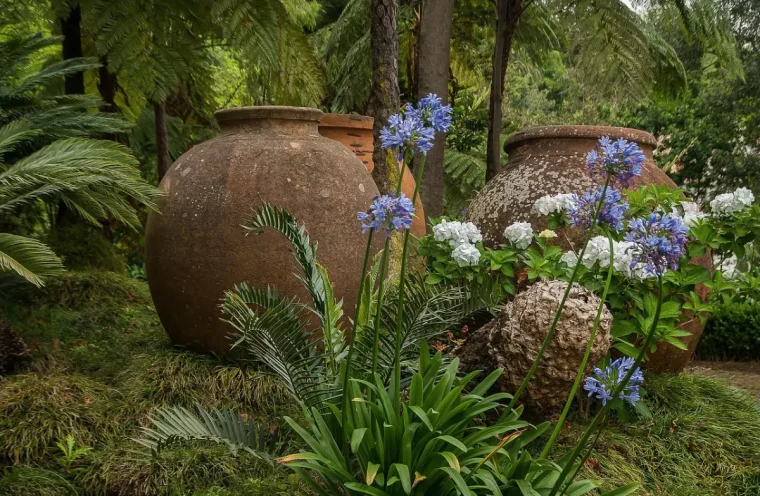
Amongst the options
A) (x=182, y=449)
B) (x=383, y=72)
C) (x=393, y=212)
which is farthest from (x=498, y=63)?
(x=393, y=212)

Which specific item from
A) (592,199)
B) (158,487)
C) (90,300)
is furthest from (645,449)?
(90,300)

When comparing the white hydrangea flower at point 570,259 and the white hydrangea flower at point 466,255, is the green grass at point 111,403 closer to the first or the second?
the white hydrangea flower at point 466,255

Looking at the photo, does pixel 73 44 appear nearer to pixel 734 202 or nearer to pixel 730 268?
pixel 734 202

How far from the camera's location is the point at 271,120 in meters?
4.67

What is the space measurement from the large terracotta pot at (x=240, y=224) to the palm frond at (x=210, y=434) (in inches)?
42.3

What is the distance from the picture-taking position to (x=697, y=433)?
3.80 meters

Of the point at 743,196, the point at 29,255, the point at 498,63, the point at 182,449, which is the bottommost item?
the point at 182,449

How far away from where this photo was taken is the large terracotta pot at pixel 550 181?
4.45 m

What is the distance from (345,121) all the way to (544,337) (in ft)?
10.7

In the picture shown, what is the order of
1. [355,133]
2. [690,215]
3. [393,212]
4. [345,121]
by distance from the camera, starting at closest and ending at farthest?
1. [393,212]
2. [690,215]
3. [345,121]
4. [355,133]

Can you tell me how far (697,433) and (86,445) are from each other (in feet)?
9.66

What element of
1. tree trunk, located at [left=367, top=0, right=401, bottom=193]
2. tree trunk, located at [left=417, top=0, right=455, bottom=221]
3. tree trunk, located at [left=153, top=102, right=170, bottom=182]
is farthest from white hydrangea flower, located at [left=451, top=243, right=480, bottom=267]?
tree trunk, located at [left=153, top=102, right=170, bottom=182]

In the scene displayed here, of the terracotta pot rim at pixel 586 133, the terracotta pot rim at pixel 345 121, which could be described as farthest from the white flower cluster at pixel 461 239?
the terracotta pot rim at pixel 345 121

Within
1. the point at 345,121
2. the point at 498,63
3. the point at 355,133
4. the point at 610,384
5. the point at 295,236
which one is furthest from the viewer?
the point at 498,63
